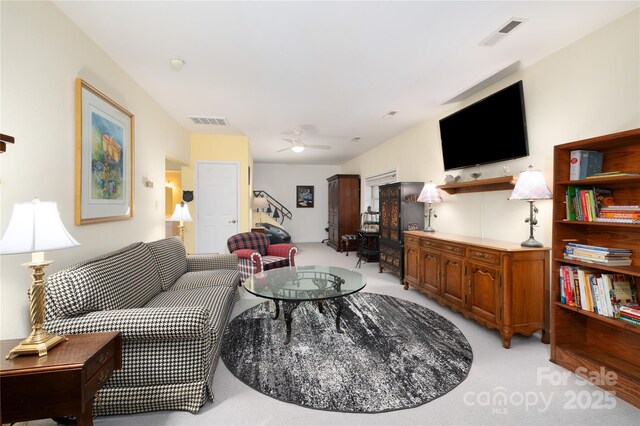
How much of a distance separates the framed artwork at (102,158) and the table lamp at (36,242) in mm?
1075

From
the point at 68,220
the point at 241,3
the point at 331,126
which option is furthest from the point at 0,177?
the point at 331,126

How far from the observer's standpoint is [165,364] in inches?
70.4

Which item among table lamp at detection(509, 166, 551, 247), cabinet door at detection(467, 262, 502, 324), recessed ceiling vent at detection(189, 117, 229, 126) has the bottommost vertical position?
cabinet door at detection(467, 262, 502, 324)

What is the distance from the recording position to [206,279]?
10.2 ft

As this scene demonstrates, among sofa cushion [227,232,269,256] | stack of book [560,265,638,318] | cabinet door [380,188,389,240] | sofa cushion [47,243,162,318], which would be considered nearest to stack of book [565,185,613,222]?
stack of book [560,265,638,318]

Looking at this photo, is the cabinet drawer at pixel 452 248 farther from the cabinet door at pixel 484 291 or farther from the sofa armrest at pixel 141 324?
the sofa armrest at pixel 141 324

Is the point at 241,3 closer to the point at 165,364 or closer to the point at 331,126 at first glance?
the point at 165,364

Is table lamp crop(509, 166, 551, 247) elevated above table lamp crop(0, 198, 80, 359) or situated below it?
above

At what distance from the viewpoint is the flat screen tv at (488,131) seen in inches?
116

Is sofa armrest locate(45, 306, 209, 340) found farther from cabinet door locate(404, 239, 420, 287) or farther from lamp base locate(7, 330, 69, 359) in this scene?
cabinet door locate(404, 239, 420, 287)

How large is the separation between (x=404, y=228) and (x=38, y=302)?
14.2 feet

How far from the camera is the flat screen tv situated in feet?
9.69

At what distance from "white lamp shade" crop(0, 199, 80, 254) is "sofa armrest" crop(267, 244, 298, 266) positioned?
3.20 m

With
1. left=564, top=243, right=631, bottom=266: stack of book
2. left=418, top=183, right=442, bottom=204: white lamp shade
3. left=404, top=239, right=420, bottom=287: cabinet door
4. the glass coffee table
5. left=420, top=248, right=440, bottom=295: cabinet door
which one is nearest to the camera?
left=564, top=243, right=631, bottom=266: stack of book
